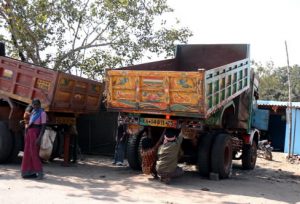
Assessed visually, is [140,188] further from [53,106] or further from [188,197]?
[53,106]

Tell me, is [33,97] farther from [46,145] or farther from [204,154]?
[204,154]

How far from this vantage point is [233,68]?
10047 millimetres

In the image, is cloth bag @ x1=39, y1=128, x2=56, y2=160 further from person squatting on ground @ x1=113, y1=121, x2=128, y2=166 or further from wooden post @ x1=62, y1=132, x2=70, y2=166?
person squatting on ground @ x1=113, y1=121, x2=128, y2=166

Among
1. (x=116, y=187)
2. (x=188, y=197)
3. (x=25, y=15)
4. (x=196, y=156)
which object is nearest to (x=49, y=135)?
(x=116, y=187)

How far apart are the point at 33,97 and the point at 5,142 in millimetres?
1214

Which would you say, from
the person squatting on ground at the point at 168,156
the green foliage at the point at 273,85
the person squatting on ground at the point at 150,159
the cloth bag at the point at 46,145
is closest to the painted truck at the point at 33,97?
the cloth bag at the point at 46,145

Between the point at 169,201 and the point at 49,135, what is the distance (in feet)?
13.5

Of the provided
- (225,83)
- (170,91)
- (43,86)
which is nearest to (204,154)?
(225,83)

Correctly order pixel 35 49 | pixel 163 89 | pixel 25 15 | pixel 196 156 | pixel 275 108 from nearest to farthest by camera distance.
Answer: pixel 163 89 → pixel 196 156 → pixel 25 15 → pixel 35 49 → pixel 275 108

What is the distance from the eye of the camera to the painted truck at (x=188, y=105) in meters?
8.61

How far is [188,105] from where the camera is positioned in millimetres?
8633

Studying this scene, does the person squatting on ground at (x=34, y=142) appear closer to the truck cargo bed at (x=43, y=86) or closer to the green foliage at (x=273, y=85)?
the truck cargo bed at (x=43, y=86)

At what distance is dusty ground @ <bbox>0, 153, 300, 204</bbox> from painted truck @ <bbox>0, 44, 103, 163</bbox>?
678 mm

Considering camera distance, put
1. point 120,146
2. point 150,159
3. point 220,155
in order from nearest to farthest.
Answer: point 150,159, point 220,155, point 120,146
